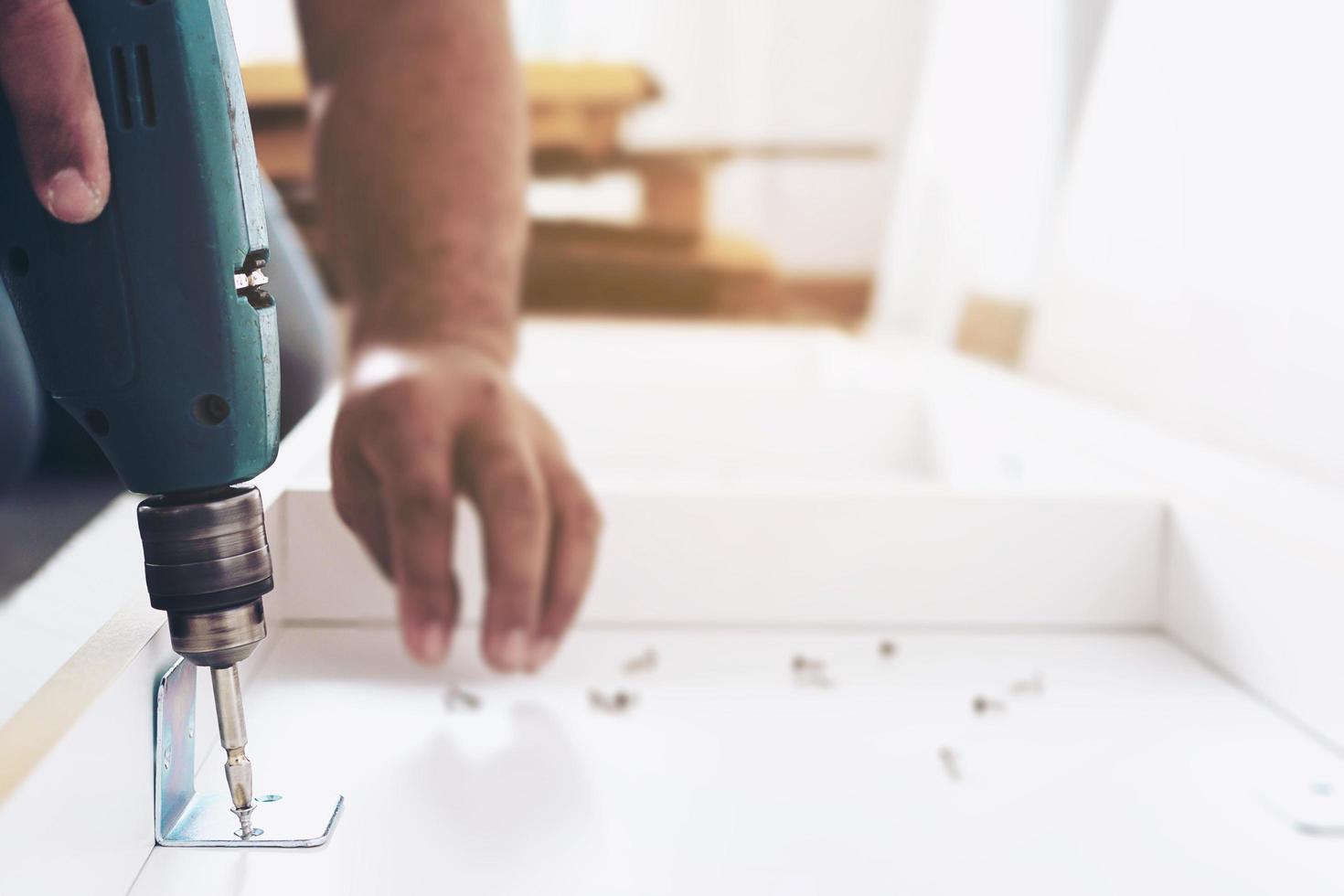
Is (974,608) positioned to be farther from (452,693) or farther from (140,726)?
(140,726)

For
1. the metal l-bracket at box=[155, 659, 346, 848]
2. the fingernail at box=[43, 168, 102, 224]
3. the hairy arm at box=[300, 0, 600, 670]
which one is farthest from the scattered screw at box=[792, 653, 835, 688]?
the fingernail at box=[43, 168, 102, 224]

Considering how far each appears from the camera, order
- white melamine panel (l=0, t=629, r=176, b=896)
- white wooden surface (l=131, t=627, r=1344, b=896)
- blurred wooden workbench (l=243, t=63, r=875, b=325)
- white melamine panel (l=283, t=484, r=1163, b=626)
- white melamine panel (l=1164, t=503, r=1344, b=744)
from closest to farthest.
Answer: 1. white melamine panel (l=0, t=629, r=176, b=896)
2. white wooden surface (l=131, t=627, r=1344, b=896)
3. white melamine panel (l=1164, t=503, r=1344, b=744)
4. white melamine panel (l=283, t=484, r=1163, b=626)
5. blurred wooden workbench (l=243, t=63, r=875, b=325)

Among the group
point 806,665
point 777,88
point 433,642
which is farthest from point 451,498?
point 777,88

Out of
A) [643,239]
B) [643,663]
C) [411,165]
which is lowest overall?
[643,663]

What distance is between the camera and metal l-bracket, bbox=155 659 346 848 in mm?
310

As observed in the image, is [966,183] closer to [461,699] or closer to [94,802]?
[461,699]

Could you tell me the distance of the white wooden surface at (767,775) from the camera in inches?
12.9

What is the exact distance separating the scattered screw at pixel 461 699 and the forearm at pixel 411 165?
20 centimetres

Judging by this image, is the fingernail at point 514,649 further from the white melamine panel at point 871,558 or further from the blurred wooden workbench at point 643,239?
the blurred wooden workbench at point 643,239

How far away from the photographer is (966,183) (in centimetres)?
115

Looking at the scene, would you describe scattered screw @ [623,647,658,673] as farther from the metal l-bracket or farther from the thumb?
the thumb

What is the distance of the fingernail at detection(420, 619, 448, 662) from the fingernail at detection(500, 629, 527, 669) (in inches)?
1.1

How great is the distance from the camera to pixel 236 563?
0.88ft

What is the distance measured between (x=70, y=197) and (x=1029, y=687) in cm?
43
